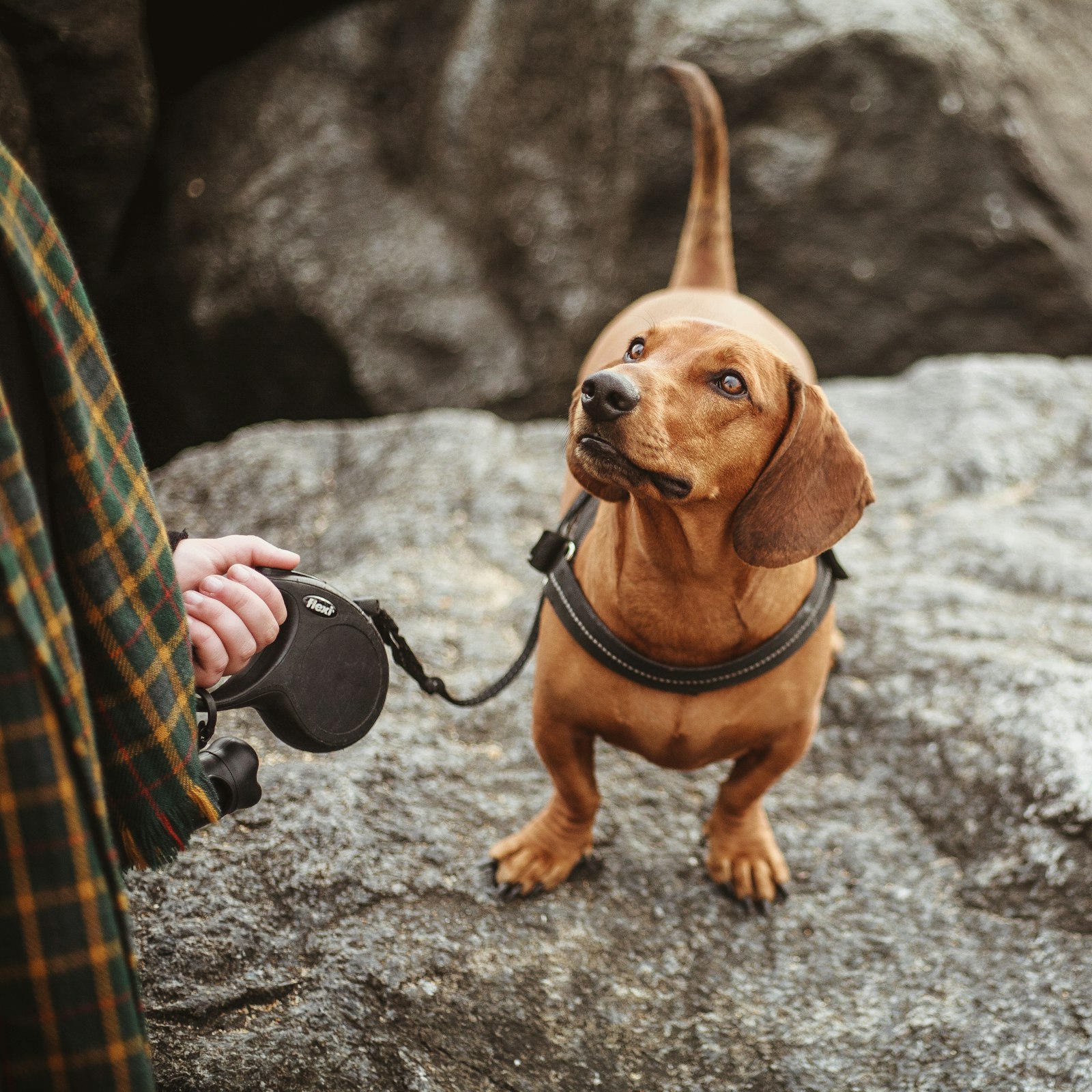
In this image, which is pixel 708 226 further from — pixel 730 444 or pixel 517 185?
pixel 517 185

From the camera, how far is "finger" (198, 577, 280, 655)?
54.6 inches

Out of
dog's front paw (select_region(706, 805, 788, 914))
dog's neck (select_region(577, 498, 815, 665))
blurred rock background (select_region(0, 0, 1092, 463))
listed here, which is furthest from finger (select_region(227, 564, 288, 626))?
blurred rock background (select_region(0, 0, 1092, 463))

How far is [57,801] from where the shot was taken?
3.15 feet

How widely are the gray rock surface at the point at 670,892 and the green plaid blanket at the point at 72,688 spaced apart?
0.89 m

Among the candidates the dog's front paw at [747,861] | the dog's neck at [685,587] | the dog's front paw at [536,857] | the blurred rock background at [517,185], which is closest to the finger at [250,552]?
the dog's neck at [685,587]

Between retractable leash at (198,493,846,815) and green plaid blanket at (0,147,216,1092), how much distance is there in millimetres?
262

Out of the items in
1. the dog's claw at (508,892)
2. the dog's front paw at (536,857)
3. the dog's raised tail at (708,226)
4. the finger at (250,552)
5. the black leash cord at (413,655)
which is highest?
the finger at (250,552)

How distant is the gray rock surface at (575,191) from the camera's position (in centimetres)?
494

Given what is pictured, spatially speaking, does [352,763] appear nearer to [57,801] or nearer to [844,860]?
[844,860]

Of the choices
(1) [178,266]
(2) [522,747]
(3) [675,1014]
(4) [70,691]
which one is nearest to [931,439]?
(2) [522,747]

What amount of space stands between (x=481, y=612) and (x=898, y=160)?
355cm

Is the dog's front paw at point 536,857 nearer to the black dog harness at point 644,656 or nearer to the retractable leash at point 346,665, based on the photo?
the retractable leash at point 346,665

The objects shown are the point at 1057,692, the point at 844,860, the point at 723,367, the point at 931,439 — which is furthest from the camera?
the point at 931,439

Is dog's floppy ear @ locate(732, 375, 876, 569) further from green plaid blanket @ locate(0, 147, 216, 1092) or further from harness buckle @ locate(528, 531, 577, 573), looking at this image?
green plaid blanket @ locate(0, 147, 216, 1092)
